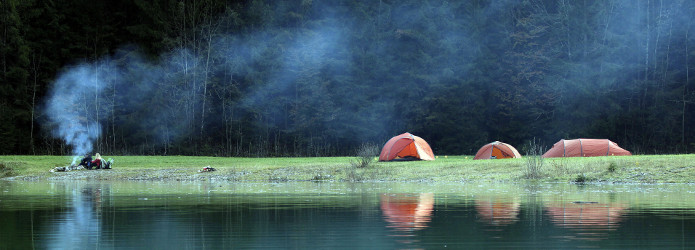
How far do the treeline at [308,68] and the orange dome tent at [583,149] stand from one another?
18130 mm

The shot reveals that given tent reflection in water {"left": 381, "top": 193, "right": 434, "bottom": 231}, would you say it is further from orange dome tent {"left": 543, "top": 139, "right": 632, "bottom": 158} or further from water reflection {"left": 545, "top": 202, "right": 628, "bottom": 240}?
orange dome tent {"left": 543, "top": 139, "right": 632, "bottom": 158}

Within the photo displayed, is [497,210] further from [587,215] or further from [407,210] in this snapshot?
[587,215]

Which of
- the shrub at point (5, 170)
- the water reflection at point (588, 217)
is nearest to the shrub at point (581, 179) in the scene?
the water reflection at point (588, 217)

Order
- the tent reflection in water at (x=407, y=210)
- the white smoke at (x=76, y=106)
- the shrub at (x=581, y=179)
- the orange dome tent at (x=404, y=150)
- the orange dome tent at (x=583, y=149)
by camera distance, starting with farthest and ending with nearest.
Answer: the white smoke at (x=76, y=106) → the orange dome tent at (x=404, y=150) → the orange dome tent at (x=583, y=149) → the shrub at (x=581, y=179) → the tent reflection in water at (x=407, y=210)

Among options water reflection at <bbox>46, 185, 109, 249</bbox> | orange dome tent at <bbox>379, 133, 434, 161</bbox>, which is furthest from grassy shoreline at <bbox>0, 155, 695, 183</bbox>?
water reflection at <bbox>46, 185, 109, 249</bbox>

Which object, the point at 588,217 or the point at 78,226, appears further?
the point at 588,217

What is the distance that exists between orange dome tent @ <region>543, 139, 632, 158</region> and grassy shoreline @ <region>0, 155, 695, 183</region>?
235 inches

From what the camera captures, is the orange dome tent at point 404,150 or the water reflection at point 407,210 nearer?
the water reflection at point 407,210

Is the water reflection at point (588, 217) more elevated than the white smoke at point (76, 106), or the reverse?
the white smoke at point (76, 106)

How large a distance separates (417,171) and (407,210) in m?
18.0

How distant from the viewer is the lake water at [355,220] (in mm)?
11695

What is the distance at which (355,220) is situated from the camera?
15086 mm

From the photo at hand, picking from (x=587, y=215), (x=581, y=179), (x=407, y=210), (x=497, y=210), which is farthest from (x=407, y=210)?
(x=581, y=179)

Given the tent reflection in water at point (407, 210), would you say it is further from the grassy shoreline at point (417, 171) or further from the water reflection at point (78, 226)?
the grassy shoreline at point (417, 171)
